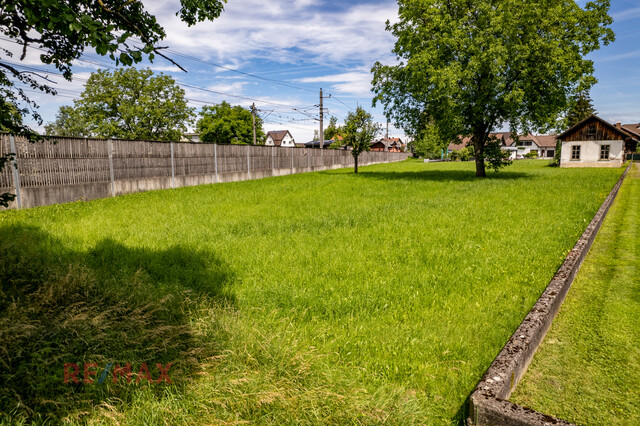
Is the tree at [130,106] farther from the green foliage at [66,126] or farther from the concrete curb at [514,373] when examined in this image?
the concrete curb at [514,373]

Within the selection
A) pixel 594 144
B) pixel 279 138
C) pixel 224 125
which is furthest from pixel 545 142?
pixel 224 125

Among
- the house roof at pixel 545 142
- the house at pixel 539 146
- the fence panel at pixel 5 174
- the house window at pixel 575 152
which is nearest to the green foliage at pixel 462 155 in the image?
the house at pixel 539 146

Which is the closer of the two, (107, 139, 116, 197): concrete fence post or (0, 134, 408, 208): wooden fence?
(0, 134, 408, 208): wooden fence

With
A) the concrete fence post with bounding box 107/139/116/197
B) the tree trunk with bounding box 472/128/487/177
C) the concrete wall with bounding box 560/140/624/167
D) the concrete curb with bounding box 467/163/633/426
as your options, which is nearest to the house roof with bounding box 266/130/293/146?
the concrete wall with bounding box 560/140/624/167

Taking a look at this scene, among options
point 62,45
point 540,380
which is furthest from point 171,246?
point 540,380

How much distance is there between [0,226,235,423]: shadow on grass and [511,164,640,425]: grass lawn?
3005mm

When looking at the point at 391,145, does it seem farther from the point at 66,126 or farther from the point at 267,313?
the point at 267,313

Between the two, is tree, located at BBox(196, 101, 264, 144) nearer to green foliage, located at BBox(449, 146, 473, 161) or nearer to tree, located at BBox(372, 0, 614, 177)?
green foliage, located at BBox(449, 146, 473, 161)

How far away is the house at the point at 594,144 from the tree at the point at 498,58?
1861 cm

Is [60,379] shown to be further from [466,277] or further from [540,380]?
[466,277]

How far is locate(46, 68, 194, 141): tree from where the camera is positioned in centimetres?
4109

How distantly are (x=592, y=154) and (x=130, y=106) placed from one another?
172 feet

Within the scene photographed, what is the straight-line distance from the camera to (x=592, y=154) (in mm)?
36938

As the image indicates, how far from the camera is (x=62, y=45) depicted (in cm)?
371
